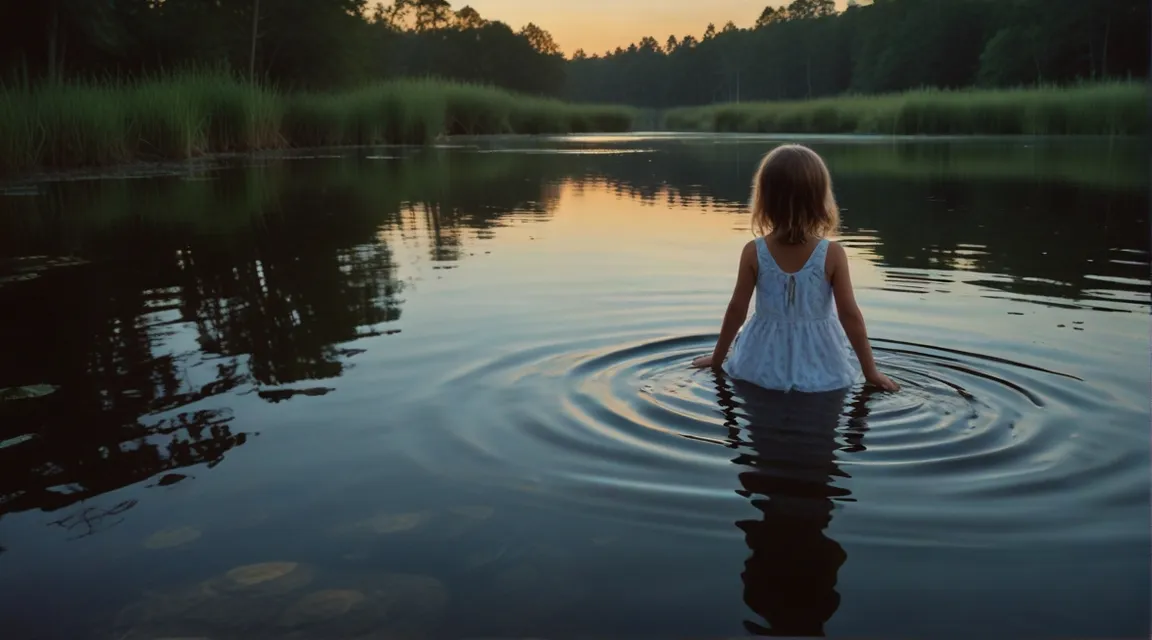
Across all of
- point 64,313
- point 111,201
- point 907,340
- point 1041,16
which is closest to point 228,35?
point 111,201

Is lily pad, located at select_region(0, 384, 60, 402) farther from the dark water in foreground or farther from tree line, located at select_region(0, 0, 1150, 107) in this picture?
tree line, located at select_region(0, 0, 1150, 107)

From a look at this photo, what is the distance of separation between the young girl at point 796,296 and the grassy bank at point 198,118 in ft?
44.6

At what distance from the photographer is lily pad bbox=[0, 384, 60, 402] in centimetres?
402

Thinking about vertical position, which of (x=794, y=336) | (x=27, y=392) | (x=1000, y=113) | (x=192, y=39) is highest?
(x=192, y=39)

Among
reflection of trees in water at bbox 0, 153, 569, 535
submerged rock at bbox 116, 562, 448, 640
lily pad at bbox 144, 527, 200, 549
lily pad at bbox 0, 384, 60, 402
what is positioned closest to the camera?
submerged rock at bbox 116, 562, 448, 640

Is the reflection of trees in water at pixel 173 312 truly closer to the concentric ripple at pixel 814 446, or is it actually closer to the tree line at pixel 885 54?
→ the concentric ripple at pixel 814 446

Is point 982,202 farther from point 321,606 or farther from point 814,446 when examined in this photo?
point 321,606

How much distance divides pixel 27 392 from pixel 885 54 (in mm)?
96647

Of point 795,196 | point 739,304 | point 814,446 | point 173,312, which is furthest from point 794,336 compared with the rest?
point 173,312

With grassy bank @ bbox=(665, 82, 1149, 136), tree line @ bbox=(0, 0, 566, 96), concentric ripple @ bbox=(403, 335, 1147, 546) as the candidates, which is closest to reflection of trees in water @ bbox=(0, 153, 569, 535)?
concentric ripple @ bbox=(403, 335, 1147, 546)

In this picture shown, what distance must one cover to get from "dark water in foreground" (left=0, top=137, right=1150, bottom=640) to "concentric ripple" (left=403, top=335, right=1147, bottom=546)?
0.6 inches

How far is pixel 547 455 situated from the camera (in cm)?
331

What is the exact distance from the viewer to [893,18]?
336 feet

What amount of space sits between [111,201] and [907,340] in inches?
405
